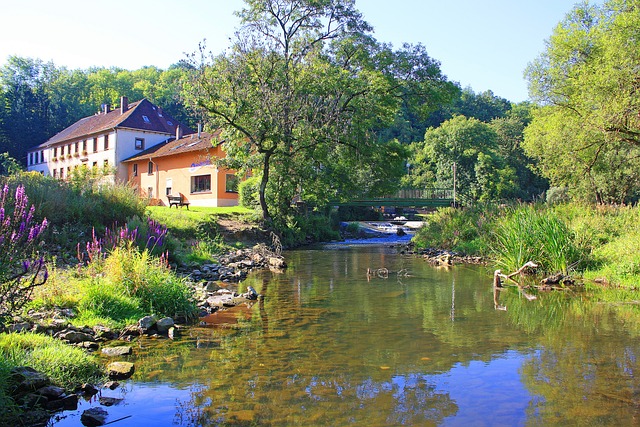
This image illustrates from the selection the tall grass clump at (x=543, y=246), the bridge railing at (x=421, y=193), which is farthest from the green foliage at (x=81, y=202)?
the bridge railing at (x=421, y=193)

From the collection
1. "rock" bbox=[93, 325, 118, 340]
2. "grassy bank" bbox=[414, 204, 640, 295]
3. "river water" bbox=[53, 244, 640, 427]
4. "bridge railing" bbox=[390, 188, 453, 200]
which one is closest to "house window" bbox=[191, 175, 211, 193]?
"bridge railing" bbox=[390, 188, 453, 200]

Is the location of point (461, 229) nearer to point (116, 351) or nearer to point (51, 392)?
point (116, 351)

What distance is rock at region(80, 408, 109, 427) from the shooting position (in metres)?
4.73

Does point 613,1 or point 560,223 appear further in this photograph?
point 613,1

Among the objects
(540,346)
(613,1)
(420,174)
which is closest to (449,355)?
(540,346)

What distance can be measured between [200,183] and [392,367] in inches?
1403

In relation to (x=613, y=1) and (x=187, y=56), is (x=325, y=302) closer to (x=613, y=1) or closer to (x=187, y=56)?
(x=187, y=56)

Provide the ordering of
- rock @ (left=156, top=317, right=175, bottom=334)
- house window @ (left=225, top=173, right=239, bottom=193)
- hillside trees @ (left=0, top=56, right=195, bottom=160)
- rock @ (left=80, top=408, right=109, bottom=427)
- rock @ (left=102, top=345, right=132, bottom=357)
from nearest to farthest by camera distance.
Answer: rock @ (left=80, top=408, right=109, bottom=427), rock @ (left=102, top=345, right=132, bottom=357), rock @ (left=156, top=317, right=175, bottom=334), house window @ (left=225, top=173, right=239, bottom=193), hillside trees @ (left=0, top=56, right=195, bottom=160)

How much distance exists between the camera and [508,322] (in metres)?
9.16

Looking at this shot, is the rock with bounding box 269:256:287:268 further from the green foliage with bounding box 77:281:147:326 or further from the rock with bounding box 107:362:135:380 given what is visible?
the rock with bounding box 107:362:135:380

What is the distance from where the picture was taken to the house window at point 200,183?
39225 mm

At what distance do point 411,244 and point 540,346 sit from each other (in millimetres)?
20018

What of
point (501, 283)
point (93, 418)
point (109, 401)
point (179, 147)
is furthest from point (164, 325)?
point (179, 147)

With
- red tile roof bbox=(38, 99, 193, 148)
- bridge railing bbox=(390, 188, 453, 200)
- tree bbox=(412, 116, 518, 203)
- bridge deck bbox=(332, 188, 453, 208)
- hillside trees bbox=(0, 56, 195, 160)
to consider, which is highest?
hillside trees bbox=(0, 56, 195, 160)
